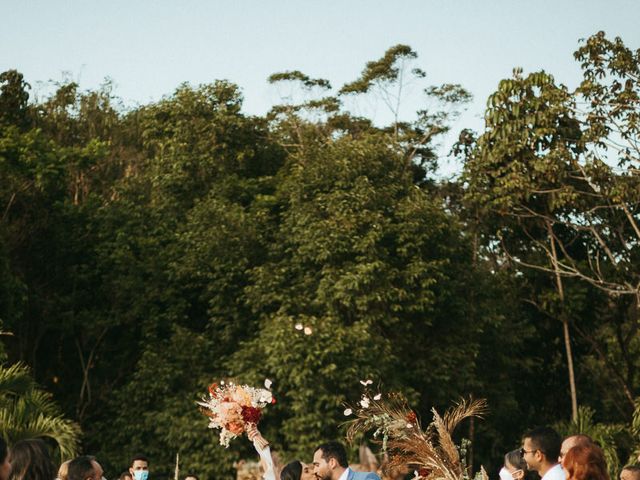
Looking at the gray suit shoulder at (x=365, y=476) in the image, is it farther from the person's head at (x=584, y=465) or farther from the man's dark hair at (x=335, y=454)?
the person's head at (x=584, y=465)

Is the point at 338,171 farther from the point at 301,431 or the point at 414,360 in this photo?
the point at 301,431

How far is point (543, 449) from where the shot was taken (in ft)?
23.3

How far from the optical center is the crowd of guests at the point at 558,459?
18.7 ft

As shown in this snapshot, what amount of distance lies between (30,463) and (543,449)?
317 centimetres

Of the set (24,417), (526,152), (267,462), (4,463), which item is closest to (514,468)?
(267,462)

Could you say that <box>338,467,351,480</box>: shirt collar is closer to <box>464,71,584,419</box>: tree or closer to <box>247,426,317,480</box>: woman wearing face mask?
<box>247,426,317,480</box>: woman wearing face mask

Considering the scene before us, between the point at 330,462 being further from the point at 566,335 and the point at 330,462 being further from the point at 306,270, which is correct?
the point at 566,335

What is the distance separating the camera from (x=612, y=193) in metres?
22.9

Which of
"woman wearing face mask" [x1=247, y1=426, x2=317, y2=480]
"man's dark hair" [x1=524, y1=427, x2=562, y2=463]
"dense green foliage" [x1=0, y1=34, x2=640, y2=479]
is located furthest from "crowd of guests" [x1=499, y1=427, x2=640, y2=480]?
"dense green foliage" [x1=0, y1=34, x2=640, y2=479]

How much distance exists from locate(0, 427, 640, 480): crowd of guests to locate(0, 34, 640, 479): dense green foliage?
44.5 ft

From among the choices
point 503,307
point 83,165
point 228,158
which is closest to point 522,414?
point 503,307

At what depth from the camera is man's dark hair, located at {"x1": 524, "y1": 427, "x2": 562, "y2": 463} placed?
280 inches

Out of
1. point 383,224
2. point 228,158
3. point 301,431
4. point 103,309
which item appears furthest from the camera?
point 228,158

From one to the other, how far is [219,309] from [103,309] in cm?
302
